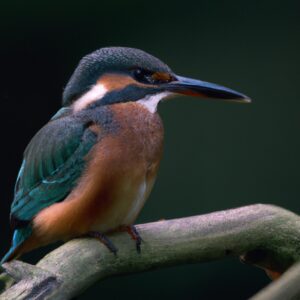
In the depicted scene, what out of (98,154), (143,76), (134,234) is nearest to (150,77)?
(143,76)

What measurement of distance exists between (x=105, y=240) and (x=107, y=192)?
0.09m

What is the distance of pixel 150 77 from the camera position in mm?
1469

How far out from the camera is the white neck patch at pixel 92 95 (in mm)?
1446

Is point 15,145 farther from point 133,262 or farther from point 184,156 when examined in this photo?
point 133,262

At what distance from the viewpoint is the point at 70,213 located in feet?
4.50

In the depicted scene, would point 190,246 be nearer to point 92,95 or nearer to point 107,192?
point 107,192

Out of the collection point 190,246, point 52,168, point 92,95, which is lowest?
point 190,246

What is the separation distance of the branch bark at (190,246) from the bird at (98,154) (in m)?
0.04

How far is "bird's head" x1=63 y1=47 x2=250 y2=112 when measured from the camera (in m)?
1.44

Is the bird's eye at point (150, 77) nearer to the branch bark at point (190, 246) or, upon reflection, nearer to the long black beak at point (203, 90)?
the long black beak at point (203, 90)

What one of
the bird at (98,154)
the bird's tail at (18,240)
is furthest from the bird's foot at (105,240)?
the bird's tail at (18,240)

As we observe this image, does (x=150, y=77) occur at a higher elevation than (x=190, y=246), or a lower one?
higher

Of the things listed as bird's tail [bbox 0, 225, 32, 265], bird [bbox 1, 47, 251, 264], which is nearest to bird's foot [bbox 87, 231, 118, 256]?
→ bird [bbox 1, 47, 251, 264]

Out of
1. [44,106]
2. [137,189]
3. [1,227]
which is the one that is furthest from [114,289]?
[137,189]
